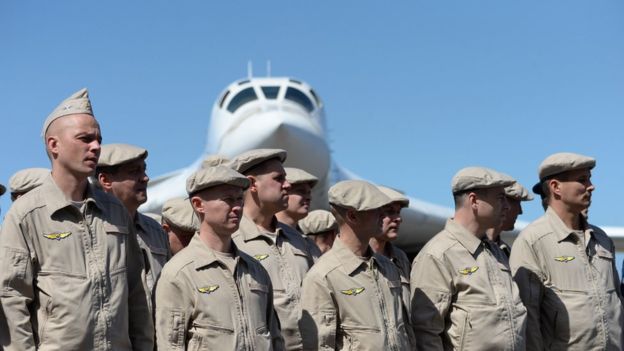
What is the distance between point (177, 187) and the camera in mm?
19516

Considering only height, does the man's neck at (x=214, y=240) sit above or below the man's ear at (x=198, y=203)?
below

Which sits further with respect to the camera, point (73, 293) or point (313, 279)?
point (313, 279)

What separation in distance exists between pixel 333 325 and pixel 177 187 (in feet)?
47.0

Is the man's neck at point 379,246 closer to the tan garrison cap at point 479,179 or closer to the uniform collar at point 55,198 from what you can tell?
the tan garrison cap at point 479,179

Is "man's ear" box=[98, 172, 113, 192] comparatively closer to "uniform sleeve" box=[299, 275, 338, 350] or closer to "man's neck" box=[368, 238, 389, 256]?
"uniform sleeve" box=[299, 275, 338, 350]

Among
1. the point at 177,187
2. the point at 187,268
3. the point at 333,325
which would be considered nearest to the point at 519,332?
the point at 333,325

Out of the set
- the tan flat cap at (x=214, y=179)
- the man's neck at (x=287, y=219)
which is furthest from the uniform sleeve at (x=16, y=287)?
the man's neck at (x=287, y=219)

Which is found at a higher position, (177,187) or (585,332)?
(585,332)

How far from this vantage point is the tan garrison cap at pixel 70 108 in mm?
4430

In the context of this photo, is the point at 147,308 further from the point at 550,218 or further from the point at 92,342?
the point at 550,218

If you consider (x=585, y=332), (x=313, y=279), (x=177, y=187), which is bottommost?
(x=177, y=187)

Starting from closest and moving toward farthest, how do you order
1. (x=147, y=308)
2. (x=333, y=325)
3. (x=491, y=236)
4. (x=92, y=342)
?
(x=92, y=342)
(x=147, y=308)
(x=333, y=325)
(x=491, y=236)

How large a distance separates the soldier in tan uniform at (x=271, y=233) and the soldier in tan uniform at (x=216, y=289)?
872mm

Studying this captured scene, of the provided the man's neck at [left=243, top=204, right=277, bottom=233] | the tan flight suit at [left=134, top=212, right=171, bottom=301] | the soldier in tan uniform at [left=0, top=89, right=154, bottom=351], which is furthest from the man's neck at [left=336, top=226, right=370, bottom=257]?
the soldier in tan uniform at [left=0, top=89, right=154, bottom=351]
